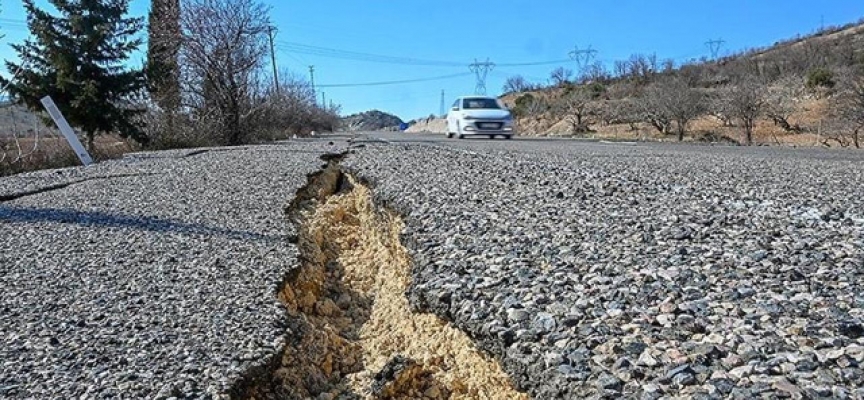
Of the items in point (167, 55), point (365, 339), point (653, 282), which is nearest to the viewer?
point (653, 282)

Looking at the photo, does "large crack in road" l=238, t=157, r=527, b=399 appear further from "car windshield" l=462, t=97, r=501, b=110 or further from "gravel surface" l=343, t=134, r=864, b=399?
"car windshield" l=462, t=97, r=501, b=110

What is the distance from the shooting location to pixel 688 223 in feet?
12.5

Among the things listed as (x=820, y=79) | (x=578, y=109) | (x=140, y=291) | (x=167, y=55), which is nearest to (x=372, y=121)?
(x=578, y=109)

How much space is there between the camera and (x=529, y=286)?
9.10 feet

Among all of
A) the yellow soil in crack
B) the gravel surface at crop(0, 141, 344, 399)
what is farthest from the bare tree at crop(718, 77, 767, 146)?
the gravel surface at crop(0, 141, 344, 399)

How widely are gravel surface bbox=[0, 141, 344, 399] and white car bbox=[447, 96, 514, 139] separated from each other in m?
12.0

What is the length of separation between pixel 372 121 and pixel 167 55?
271 feet

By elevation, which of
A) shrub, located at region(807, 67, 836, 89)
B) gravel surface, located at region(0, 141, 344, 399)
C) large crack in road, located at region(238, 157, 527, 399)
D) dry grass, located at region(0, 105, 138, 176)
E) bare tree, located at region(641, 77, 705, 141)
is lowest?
large crack in road, located at region(238, 157, 527, 399)

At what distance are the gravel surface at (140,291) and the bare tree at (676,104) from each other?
20894mm

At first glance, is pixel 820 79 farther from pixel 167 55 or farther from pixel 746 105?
pixel 167 55

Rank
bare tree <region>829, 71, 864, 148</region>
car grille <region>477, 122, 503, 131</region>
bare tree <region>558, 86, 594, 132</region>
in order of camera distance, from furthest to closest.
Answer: bare tree <region>558, 86, 594, 132</region> → car grille <region>477, 122, 503, 131</region> → bare tree <region>829, 71, 864, 148</region>

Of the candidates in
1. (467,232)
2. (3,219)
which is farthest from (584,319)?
(3,219)

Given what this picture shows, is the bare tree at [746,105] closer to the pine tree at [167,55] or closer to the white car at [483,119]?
the white car at [483,119]

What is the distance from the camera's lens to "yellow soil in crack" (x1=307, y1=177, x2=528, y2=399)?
2.41m
